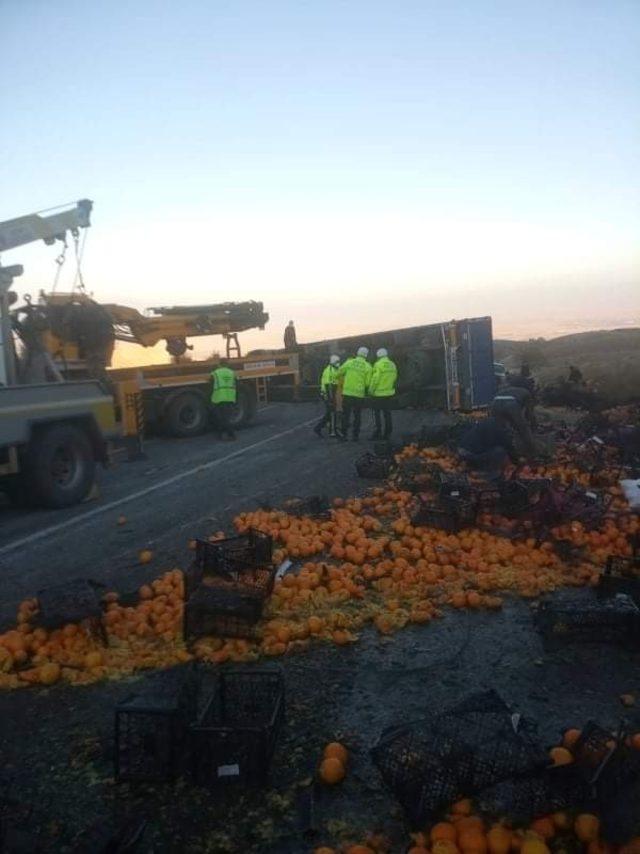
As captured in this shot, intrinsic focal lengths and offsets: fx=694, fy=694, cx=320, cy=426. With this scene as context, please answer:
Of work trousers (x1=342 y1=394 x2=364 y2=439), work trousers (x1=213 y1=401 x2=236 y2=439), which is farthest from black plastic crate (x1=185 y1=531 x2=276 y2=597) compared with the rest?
work trousers (x1=213 y1=401 x2=236 y2=439)

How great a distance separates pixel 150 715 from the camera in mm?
3811

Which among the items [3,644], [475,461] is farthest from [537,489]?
[3,644]

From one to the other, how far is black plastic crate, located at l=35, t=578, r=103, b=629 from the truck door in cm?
1705

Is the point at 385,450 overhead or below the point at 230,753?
overhead

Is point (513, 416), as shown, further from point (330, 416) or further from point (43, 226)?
point (43, 226)

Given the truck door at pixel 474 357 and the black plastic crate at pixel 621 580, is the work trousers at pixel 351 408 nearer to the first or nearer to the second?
the truck door at pixel 474 357

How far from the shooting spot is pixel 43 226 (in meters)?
13.9

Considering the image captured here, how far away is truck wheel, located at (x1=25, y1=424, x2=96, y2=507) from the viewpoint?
10.7 meters

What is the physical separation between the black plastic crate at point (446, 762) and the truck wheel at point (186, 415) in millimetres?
16289

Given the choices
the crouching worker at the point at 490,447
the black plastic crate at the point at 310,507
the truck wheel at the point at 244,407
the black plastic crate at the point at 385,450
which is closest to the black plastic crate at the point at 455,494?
the black plastic crate at the point at 310,507

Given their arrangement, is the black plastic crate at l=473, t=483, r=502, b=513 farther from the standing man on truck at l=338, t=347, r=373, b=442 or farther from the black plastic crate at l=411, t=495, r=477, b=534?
the standing man on truck at l=338, t=347, r=373, b=442

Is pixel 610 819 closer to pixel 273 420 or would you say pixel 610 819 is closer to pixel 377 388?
pixel 377 388

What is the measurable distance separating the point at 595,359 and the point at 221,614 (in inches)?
1297

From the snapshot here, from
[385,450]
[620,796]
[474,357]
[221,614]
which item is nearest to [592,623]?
[620,796]
